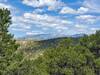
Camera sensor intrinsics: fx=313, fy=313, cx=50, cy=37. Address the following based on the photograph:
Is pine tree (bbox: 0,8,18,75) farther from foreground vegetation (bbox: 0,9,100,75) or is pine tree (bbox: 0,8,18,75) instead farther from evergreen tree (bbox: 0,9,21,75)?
foreground vegetation (bbox: 0,9,100,75)

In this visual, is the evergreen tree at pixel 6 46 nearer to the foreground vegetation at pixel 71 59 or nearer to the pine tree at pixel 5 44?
the pine tree at pixel 5 44

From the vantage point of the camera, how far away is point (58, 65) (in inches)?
4077

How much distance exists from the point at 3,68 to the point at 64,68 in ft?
164

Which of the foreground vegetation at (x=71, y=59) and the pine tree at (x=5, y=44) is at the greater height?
the pine tree at (x=5, y=44)

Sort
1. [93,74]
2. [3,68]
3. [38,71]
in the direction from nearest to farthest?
[3,68] < [38,71] < [93,74]

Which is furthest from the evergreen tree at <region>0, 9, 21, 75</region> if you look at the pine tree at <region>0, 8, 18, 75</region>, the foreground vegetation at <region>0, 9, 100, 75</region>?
the foreground vegetation at <region>0, 9, 100, 75</region>

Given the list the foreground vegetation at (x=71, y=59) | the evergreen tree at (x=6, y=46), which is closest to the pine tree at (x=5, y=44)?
the evergreen tree at (x=6, y=46)

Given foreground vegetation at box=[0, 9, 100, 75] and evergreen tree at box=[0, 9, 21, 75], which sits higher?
evergreen tree at box=[0, 9, 21, 75]

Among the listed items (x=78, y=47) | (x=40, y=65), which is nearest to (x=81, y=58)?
Answer: (x=78, y=47)

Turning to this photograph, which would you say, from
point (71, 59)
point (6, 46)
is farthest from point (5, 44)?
point (71, 59)

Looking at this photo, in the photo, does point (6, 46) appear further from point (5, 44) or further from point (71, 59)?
point (71, 59)

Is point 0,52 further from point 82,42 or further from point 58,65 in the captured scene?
point 82,42

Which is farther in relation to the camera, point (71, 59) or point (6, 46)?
point (71, 59)

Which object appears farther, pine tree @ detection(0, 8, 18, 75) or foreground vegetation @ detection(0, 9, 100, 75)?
foreground vegetation @ detection(0, 9, 100, 75)
